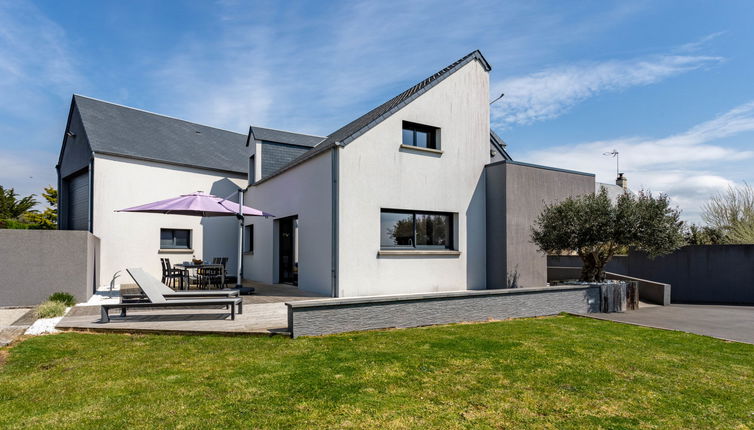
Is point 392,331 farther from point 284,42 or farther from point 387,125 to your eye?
point 284,42

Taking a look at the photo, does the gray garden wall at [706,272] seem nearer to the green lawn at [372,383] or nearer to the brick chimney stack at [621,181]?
the green lawn at [372,383]

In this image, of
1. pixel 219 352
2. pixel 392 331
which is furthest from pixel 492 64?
pixel 219 352

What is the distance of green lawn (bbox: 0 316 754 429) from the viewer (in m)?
3.79

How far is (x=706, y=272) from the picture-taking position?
15523mm

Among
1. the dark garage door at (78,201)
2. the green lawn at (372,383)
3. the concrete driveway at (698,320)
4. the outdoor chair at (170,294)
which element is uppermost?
the dark garage door at (78,201)

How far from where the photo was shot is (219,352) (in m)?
5.88

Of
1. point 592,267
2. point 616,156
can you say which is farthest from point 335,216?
point 616,156

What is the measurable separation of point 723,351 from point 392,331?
5.71 m

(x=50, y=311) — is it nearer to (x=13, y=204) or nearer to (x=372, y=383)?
(x=372, y=383)

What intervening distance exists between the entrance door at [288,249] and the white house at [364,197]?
39 millimetres

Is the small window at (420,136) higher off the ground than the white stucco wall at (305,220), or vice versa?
the small window at (420,136)

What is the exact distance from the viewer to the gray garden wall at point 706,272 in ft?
48.4

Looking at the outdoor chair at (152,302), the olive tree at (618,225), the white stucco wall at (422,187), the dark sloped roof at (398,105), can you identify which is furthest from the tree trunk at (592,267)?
the outdoor chair at (152,302)

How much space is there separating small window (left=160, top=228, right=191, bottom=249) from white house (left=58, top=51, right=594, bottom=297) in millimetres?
83
